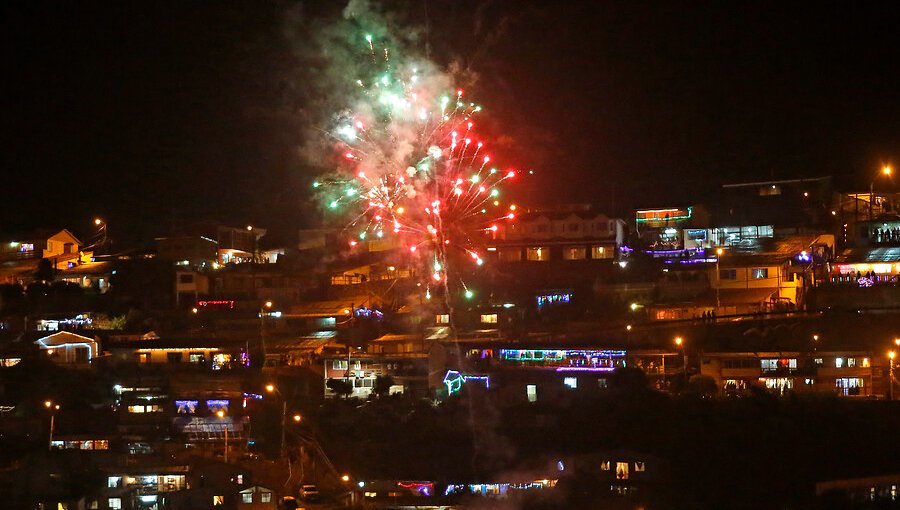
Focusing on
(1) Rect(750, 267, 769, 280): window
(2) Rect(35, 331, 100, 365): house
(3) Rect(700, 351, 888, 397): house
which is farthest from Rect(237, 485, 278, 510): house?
(1) Rect(750, 267, 769, 280): window

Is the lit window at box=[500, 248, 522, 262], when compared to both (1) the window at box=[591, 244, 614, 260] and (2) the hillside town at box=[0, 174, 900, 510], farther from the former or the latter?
(1) the window at box=[591, 244, 614, 260]

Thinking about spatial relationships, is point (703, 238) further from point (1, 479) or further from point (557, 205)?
point (1, 479)

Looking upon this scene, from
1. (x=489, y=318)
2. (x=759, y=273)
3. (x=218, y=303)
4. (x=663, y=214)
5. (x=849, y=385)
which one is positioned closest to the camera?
(x=849, y=385)

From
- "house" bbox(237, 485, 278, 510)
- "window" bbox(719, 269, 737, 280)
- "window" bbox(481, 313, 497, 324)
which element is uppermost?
"window" bbox(719, 269, 737, 280)

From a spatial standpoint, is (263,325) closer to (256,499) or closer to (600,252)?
(256,499)

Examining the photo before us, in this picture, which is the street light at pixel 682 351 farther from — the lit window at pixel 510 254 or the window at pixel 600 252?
the lit window at pixel 510 254

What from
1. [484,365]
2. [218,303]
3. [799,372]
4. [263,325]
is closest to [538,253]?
[484,365]

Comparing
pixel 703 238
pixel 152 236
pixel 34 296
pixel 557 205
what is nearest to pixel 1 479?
pixel 34 296
